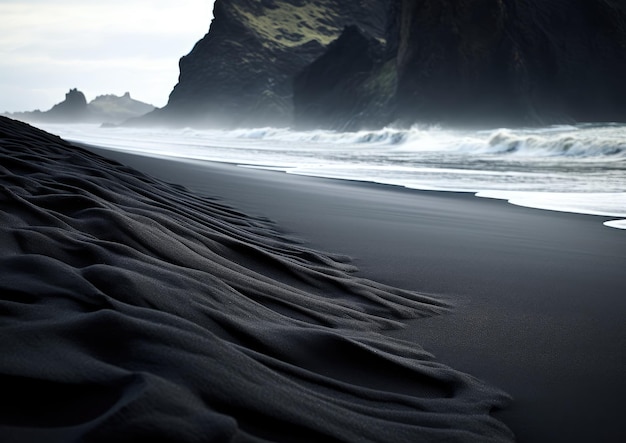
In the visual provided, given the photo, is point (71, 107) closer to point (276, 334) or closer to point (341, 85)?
point (341, 85)

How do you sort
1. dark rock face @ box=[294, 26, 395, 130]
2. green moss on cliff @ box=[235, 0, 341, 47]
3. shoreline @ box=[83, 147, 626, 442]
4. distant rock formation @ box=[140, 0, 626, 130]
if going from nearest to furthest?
shoreline @ box=[83, 147, 626, 442] → distant rock formation @ box=[140, 0, 626, 130] → dark rock face @ box=[294, 26, 395, 130] → green moss on cliff @ box=[235, 0, 341, 47]

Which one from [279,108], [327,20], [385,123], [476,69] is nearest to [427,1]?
[476,69]

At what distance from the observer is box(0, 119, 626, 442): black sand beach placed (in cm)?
91

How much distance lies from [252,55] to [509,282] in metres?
85.7

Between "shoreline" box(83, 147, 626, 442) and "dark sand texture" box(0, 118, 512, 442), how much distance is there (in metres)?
0.12

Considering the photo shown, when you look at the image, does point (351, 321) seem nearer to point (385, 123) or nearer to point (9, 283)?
point (9, 283)

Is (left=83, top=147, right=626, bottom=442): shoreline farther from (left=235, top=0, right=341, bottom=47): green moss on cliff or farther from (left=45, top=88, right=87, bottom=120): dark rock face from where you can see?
(left=45, top=88, right=87, bottom=120): dark rock face

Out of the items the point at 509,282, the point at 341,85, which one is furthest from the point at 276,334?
the point at 341,85

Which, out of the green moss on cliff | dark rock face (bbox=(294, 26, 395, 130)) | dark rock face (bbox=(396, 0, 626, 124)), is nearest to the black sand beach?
dark rock face (bbox=(396, 0, 626, 124))

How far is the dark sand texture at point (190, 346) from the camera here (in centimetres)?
87

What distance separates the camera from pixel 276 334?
4.33 ft

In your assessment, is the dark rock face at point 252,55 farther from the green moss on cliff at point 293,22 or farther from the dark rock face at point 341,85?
the dark rock face at point 341,85

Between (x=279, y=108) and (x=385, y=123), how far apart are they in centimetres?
3506

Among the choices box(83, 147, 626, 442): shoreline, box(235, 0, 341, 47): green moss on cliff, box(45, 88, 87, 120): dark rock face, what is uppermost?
box(235, 0, 341, 47): green moss on cliff
